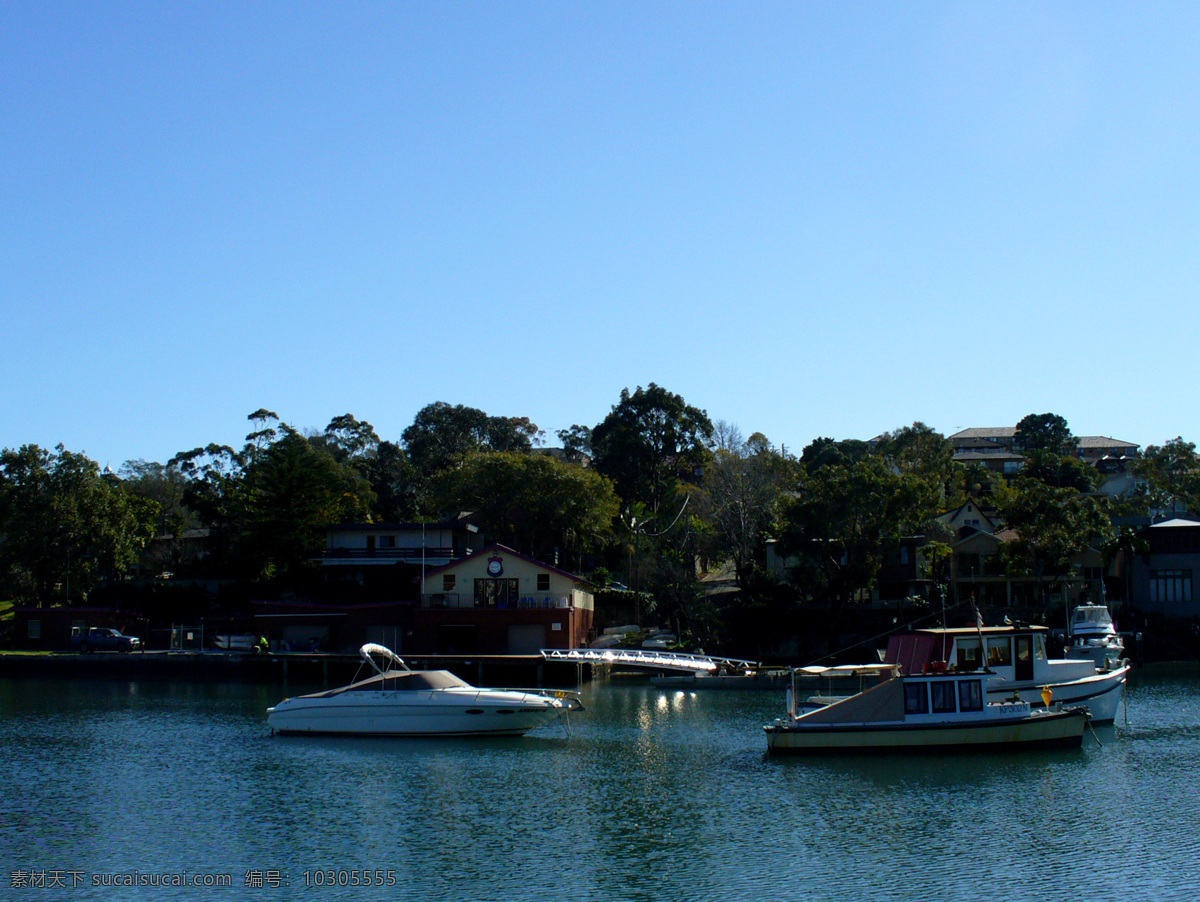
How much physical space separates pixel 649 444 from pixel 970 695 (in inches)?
2264

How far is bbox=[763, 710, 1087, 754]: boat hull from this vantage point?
113 feet

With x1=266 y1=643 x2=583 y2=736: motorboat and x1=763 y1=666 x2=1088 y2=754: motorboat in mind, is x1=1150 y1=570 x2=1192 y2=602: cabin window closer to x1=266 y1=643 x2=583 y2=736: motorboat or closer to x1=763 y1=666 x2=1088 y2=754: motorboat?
x1=763 y1=666 x2=1088 y2=754: motorboat

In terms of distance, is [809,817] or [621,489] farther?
[621,489]

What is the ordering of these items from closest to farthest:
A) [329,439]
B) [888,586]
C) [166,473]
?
[888,586], [329,439], [166,473]

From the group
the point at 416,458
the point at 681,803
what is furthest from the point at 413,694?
the point at 416,458

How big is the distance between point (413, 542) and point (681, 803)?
51319 mm

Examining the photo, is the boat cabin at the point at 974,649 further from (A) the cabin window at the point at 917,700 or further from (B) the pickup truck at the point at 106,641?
(B) the pickup truck at the point at 106,641

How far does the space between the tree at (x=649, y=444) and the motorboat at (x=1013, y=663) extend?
5007 cm

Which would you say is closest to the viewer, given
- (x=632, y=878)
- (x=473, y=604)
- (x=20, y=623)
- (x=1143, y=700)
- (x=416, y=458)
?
(x=632, y=878)

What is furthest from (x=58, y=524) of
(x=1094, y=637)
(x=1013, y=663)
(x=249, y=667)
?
(x=1094, y=637)

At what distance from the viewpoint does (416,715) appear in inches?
1594

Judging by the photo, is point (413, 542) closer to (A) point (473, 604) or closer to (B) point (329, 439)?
(A) point (473, 604)

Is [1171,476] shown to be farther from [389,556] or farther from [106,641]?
[106,641]

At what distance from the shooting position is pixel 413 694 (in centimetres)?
4075
